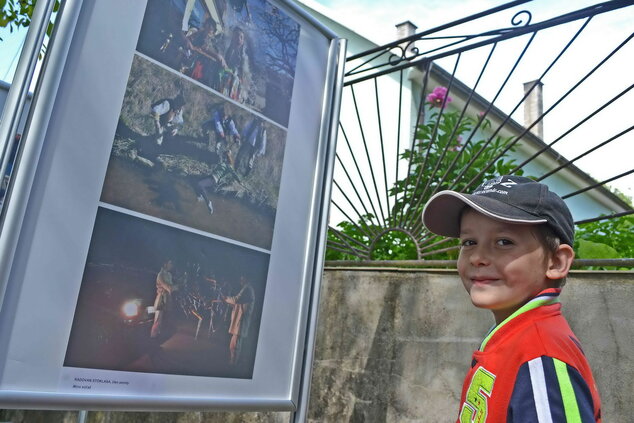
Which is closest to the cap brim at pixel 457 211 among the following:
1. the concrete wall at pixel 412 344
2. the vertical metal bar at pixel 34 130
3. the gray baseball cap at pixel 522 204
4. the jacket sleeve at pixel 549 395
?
the gray baseball cap at pixel 522 204

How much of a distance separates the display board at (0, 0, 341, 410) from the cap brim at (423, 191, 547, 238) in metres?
0.44

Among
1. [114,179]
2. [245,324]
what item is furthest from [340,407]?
[114,179]

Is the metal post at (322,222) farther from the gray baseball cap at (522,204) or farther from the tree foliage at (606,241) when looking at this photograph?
the tree foliage at (606,241)

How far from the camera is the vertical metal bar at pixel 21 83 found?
1.23 m

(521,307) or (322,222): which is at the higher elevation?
(322,222)

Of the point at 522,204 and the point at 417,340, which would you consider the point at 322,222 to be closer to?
the point at 522,204

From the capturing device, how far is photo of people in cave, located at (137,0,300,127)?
1.54 m

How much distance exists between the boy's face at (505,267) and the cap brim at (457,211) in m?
0.05

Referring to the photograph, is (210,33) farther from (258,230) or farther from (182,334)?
(182,334)

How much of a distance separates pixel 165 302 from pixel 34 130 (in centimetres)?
53

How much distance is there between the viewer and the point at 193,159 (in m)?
1.56

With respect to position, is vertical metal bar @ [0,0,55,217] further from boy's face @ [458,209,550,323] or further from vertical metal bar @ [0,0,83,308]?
boy's face @ [458,209,550,323]

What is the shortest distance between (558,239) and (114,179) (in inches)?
44.3

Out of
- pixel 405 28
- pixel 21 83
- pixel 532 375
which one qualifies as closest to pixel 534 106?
pixel 405 28
